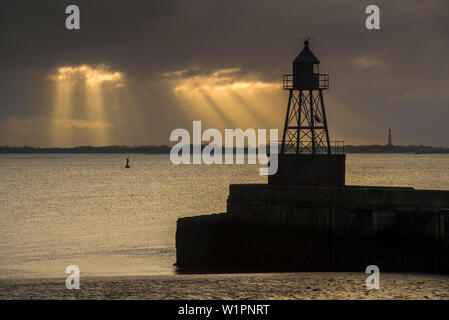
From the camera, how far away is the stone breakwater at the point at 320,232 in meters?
23.8

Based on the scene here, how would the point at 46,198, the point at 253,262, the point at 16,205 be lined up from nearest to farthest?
the point at 253,262, the point at 16,205, the point at 46,198

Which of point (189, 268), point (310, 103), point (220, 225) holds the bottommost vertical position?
point (189, 268)

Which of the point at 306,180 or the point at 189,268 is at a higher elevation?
the point at 306,180

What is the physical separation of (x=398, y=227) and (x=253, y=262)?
645 centimetres

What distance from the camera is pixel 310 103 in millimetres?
36531

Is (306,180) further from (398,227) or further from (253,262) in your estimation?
(398,227)

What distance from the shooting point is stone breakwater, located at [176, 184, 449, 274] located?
2378cm

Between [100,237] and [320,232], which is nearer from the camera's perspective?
[320,232]

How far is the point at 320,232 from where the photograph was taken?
84.5 feet
